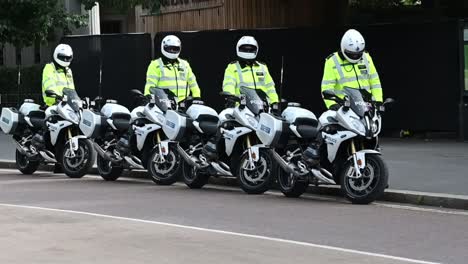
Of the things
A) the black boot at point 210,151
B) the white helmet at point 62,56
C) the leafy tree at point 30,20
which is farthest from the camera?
the leafy tree at point 30,20

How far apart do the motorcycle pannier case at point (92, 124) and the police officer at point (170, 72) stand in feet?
3.70

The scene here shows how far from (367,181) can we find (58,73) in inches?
269

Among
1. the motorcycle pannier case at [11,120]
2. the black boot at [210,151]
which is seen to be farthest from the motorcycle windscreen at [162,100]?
the motorcycle pannier case at [11,120]

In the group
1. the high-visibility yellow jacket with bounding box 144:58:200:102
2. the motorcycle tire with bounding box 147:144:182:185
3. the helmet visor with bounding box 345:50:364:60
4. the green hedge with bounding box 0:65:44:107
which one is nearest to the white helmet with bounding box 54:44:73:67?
the high-visibility yellow jacket with bounding box 144:58:200:102

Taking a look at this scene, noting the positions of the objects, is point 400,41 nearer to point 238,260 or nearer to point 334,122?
point 334,122

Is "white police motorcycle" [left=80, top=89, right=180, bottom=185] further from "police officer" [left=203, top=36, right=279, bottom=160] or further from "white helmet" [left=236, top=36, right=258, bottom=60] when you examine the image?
"white helmet" [left=236, top=36, right=258, bottom=60]

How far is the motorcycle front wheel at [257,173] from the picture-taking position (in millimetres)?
14109

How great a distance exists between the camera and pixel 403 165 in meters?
16.9

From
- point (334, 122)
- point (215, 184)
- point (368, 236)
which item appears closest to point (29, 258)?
point (368, 236)

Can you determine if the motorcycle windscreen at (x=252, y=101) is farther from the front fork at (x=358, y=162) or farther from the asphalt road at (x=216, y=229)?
the front fork at (x=358, y=162)

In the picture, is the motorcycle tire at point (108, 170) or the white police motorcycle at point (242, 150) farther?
the motorcycle tire at point (108, 170)

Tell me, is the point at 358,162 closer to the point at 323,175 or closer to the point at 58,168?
the point at 323,175

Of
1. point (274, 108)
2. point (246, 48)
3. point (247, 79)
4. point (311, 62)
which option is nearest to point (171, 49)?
point (246, 48)

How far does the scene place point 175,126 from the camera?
15.5 meters
